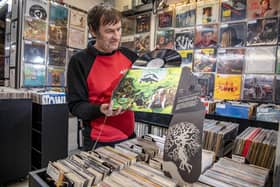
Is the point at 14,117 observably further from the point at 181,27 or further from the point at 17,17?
the point at 181,27

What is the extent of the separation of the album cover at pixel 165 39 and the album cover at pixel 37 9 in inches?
69.7

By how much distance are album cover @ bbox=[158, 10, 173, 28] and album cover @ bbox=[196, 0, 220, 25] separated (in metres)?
0.44

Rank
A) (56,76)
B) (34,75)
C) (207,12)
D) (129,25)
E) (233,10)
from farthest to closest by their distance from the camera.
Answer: (129,25), (56,76), (34,75), (207,12), (233,10)

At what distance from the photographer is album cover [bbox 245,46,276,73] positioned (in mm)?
2502

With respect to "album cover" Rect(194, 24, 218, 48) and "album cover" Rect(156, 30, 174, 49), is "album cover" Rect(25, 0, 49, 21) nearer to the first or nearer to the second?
"album cover" Rect(156, 30, 174, 49)

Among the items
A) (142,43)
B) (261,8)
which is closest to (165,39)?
(142,43)

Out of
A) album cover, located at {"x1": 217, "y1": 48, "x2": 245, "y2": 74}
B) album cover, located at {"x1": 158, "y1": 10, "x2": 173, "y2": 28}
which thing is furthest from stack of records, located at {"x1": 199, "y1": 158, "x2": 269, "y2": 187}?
album cover, located at {"x1": 158, "y1": 10, "x2": 173, "y2": 28}

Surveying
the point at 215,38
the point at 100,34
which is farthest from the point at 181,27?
the point at 100,34

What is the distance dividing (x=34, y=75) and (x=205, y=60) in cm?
253

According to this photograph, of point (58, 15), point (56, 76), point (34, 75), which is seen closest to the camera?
point (34, 75)

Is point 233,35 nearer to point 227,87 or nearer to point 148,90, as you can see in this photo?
point 227,87

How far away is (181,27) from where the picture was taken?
3.17 metres

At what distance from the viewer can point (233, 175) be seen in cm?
91

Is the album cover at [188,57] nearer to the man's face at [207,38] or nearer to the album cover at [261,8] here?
the man's face at [207,38]
